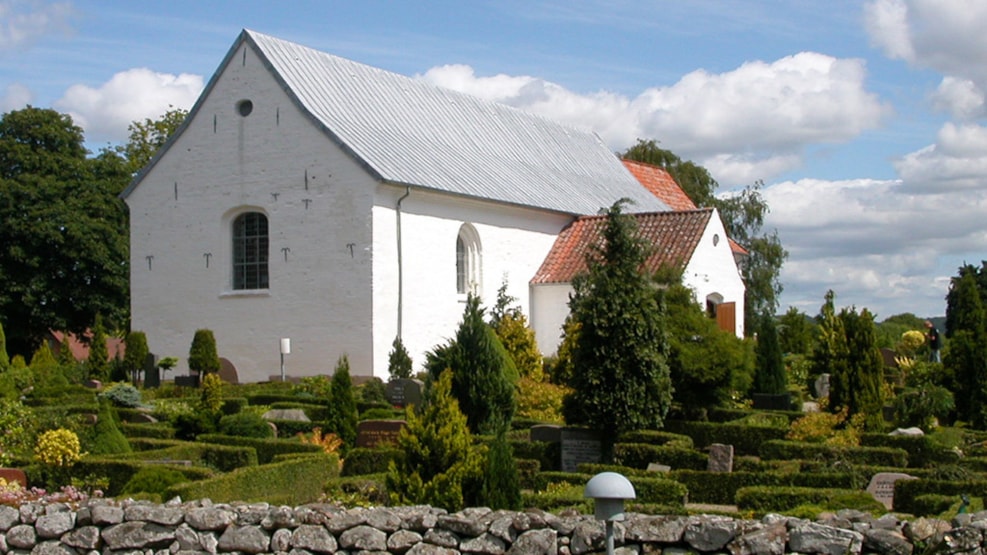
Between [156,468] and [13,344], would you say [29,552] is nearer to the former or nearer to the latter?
[156,468]

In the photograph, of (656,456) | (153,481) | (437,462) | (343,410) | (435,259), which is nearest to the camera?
(437,462)

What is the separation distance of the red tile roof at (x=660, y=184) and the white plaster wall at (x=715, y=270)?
7481 millimetres

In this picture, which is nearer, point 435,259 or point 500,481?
point 500,481

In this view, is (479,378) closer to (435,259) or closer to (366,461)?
(366,461)

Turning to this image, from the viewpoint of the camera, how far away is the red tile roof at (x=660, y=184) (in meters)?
36.5

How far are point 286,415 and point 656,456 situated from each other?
20.2ft

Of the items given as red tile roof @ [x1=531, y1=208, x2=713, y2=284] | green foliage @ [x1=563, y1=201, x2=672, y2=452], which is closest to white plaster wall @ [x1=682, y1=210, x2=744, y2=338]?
red tile roof @ [x1=531, y1=208, x2=713, y2=284]

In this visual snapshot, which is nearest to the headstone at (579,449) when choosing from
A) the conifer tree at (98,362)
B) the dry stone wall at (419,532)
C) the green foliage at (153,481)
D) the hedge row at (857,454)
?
the hedge row at (857,454)

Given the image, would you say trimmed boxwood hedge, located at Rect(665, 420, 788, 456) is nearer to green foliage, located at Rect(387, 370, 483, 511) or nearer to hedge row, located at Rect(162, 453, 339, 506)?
hedge row, located at Rect(162, 453, 339, 506)

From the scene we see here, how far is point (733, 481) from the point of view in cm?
1202

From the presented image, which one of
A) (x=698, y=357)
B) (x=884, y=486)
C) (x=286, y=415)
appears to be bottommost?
(x=884, y=486)

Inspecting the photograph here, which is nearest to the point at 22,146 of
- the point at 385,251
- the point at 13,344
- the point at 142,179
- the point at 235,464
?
the point at 13,344

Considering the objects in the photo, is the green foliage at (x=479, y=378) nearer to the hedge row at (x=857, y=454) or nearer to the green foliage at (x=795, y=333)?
the hedge row at (x=857, y=454)

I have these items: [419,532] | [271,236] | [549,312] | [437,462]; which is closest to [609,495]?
[419,532]
